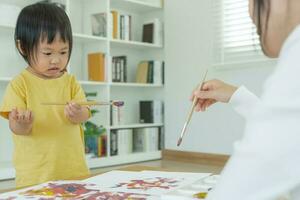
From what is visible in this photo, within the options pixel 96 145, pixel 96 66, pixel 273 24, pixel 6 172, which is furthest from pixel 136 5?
pixel 273 24

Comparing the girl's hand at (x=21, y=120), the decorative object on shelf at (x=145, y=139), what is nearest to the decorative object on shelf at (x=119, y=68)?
the decorative object on shelf at (x=145, y=139)

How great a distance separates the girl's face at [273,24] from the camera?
1.24 ft

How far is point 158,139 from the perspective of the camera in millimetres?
3613

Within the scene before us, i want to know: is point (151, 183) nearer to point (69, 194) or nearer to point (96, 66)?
point (69, 194)

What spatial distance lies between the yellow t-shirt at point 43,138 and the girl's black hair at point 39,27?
4.0 inches

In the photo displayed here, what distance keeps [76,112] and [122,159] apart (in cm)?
210

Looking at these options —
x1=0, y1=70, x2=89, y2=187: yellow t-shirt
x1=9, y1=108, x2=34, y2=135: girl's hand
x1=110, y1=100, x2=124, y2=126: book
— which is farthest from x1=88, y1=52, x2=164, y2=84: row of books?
x1=9, y1=108, x2=34, y2=135: girl's hand

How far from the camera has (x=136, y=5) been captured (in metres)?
3.58

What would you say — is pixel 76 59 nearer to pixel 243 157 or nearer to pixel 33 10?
pixel 33 10

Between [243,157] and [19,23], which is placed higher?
[19,23]

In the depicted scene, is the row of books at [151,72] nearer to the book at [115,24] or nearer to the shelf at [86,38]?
the book at [115,24]

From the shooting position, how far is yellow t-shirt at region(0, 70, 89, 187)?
1192 mm

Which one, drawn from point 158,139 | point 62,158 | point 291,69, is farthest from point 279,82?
point 158,139

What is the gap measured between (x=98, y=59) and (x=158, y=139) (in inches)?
36.1
